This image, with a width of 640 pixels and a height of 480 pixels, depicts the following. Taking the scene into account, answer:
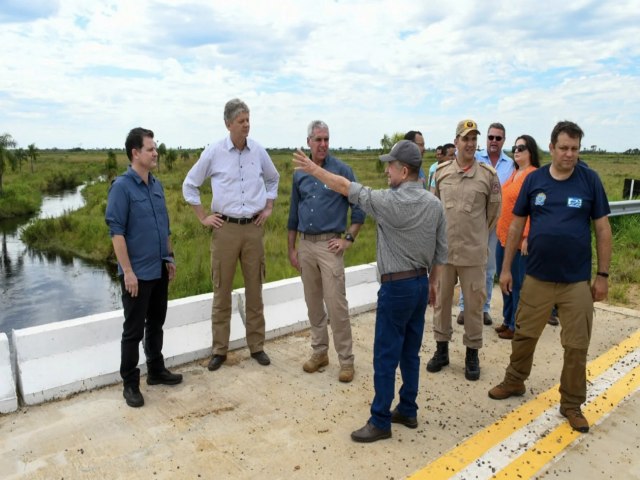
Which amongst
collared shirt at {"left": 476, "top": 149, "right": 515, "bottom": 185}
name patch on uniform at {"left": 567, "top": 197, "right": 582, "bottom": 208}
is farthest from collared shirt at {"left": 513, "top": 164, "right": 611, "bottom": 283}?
collared shirt at {"left": 476, "top": 149, "right": 515, "bottom": 185}

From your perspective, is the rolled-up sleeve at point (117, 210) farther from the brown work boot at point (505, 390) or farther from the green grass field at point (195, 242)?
the green grass field at point (195, 242)

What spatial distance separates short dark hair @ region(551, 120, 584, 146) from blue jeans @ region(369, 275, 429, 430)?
1303mm

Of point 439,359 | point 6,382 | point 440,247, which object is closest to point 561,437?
point 439,359

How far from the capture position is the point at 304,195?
166 inches

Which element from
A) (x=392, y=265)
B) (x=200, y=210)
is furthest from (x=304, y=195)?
(x=392, y=265)

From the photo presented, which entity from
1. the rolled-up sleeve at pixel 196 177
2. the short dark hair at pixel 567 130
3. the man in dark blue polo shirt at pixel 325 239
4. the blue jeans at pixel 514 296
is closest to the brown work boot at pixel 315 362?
the man in dark blue polo shirt at pixel 325 239

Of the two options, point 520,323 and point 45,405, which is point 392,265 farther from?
point 45,405

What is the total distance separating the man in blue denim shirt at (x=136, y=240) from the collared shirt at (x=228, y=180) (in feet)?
1.67

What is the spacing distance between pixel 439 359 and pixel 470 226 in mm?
1164

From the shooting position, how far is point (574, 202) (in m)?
3.36

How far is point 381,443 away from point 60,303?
1171 cm

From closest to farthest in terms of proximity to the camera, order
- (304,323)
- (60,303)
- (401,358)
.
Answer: (401,358), (304,323), (60,303)

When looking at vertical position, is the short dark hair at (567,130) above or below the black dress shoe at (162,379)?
above

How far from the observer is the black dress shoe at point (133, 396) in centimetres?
357
